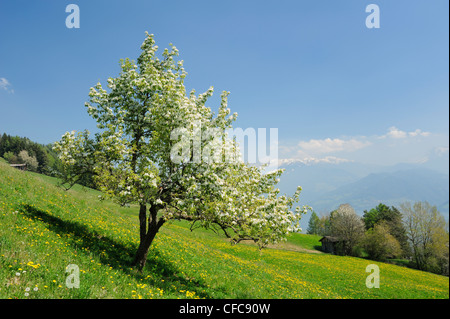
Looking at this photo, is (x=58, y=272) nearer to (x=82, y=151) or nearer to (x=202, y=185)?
(x=202, y=185)

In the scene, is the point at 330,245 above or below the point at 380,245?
below

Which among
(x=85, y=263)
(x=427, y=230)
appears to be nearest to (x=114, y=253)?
(x=85, y=263)

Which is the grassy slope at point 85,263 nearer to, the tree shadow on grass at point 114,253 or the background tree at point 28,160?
the tree shadow on grass at point 114,253

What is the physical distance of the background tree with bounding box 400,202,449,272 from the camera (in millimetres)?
63438

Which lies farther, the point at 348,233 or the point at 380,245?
the point at 348,233

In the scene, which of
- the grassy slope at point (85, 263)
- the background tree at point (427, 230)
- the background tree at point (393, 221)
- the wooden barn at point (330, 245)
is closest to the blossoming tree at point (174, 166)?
the grassy slope at point (85, 263)

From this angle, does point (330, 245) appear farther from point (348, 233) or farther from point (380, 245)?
point (380, 245)

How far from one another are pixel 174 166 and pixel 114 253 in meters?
6.72

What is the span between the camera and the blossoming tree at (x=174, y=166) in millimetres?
11297

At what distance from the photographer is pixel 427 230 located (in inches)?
2579

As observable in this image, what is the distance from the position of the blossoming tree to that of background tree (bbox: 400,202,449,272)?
72687 mm

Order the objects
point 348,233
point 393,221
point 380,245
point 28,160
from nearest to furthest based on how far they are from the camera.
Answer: point 380,245
point 348,233
point 393,221
point 28,160

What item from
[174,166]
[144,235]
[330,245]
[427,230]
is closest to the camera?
[174,166]

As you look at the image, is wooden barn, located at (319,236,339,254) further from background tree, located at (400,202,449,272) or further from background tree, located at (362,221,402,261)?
background tree, located at (400,202,449,272)
